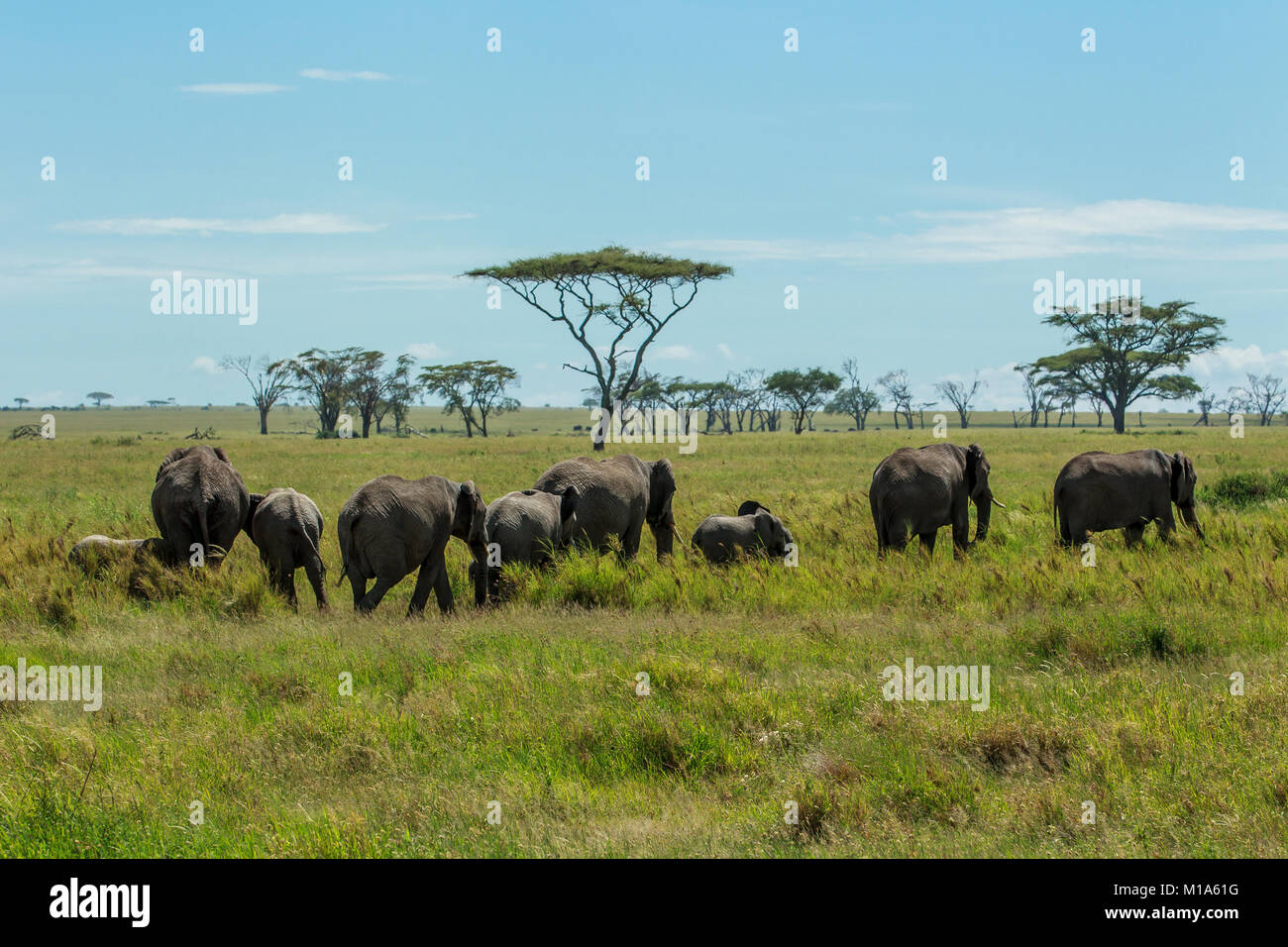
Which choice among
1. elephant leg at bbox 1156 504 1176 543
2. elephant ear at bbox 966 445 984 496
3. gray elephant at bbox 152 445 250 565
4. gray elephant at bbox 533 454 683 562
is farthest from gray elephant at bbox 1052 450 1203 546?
gray elephant at bbox 152 445 250 565

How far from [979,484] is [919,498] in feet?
5.81

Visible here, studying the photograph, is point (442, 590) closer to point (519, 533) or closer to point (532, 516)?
point (519, 533)

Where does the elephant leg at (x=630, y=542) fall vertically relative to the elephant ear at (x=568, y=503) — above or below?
below

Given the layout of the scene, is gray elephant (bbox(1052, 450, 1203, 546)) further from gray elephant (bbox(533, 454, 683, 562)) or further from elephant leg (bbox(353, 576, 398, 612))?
elephant leg (bbox(353, 576, 398, 612))

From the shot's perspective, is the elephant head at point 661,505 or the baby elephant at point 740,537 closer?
the baby elephant at point 740,537

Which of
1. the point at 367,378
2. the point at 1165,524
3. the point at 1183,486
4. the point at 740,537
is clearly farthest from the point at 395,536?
the point at 367,378

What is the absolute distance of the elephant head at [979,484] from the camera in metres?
14.1

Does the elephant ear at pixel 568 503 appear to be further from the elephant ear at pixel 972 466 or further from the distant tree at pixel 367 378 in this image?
the distant tree at pixel 367 378

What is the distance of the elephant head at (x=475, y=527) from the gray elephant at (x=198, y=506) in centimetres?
233

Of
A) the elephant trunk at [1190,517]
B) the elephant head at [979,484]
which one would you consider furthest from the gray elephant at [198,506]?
the elephant trunk at [1190,517]

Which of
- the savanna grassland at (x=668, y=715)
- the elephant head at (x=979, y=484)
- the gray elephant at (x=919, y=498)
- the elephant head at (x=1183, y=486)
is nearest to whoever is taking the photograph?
the savanna grassland at (x=668, y=715)
